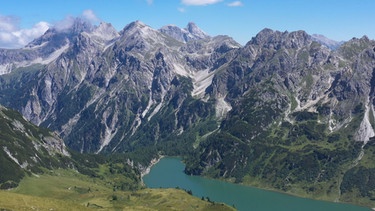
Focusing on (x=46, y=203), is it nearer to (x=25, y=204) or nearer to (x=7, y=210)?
(x=25, y=204)

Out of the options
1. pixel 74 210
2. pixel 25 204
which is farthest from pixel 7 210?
pixel 74 210

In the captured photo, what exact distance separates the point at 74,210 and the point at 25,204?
1768 cm

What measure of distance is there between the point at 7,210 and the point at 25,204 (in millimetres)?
14938

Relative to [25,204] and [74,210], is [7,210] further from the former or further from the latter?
[74,210]

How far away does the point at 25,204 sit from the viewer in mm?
158625

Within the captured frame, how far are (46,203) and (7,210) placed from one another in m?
24.1

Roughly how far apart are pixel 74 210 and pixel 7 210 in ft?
94.7

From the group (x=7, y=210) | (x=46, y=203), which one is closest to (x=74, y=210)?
(x=46, y=203)

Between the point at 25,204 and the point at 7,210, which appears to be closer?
the point at 7,210

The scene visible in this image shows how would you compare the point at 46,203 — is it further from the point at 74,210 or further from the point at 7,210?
the point at 7,210

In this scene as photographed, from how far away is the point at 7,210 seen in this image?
143750mm

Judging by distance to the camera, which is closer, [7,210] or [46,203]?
[7,210]

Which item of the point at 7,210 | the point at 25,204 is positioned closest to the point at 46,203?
the point at 25,204
